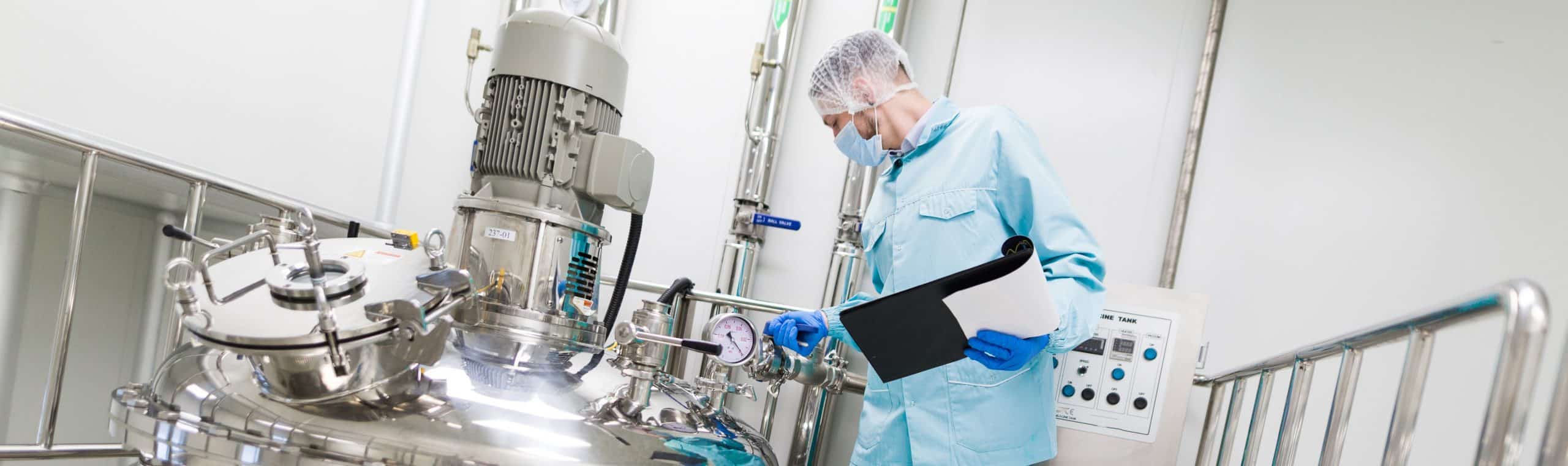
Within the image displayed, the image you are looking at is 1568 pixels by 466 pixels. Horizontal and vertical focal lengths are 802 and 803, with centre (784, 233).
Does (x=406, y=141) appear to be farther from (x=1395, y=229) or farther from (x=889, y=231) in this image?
(x=1395, y=229)

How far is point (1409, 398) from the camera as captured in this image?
2.69 feet

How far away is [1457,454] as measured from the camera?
5.72ft

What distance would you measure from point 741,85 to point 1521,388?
204 centimetres

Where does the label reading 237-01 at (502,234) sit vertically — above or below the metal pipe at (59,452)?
above

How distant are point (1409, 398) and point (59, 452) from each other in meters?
1.77

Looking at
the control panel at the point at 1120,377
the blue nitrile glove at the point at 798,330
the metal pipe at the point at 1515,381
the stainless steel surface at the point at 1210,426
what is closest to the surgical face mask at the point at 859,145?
the blue nitrile glove at the point at 798,330

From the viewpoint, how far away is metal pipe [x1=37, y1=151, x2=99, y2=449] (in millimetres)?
1181

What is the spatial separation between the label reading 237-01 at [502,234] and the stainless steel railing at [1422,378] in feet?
3.58

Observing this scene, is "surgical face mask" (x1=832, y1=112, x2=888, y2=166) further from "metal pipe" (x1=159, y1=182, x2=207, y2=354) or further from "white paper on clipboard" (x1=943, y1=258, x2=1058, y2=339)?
"metal pipe" (x1=159, y1=182, x2=207, y2=354)

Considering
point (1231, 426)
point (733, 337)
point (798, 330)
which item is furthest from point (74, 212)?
point (1231, 426)

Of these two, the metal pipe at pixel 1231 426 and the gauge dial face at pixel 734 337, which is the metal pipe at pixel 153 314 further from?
the metal pipe at pixel 1231 426

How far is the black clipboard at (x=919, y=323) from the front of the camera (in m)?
1.02

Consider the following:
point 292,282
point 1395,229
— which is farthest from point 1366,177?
point 292,282

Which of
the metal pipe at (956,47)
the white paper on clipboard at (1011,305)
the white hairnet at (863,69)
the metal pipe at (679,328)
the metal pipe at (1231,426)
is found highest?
the metal pipe at (956,47)
